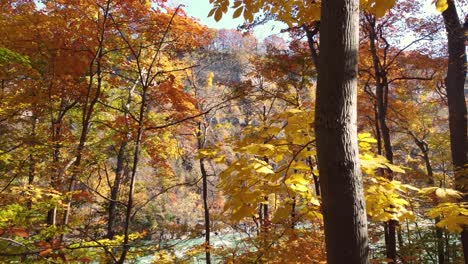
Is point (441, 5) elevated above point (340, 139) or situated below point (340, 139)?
above

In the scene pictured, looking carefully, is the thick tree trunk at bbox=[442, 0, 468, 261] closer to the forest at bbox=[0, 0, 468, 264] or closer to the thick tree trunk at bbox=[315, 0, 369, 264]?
the forest at bbox=[0, 0, 468, 264]

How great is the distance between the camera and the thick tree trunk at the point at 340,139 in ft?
4.06

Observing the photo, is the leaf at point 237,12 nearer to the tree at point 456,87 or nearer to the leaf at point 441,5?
the leaf at point 441,5

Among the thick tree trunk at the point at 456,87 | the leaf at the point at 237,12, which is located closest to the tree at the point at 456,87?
the thick tree trunk at the point at 456,87

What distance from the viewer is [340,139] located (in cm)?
126

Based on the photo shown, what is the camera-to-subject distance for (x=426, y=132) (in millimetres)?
16484

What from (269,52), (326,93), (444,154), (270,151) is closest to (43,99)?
(269,52)

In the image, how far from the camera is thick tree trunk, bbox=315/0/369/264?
48.7 inches

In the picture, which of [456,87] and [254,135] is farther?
[456,87]

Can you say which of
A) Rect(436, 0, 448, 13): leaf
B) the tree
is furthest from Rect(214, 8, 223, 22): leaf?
the tree

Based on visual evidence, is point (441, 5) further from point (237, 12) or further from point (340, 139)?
point (340, 139)

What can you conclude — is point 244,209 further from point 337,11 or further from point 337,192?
point 337,11

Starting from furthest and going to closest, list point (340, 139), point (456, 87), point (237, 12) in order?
1. point (456, 87)
2. point (237, 12)
3. point (340, 139)

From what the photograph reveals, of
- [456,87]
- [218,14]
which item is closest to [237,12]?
[218,14]
